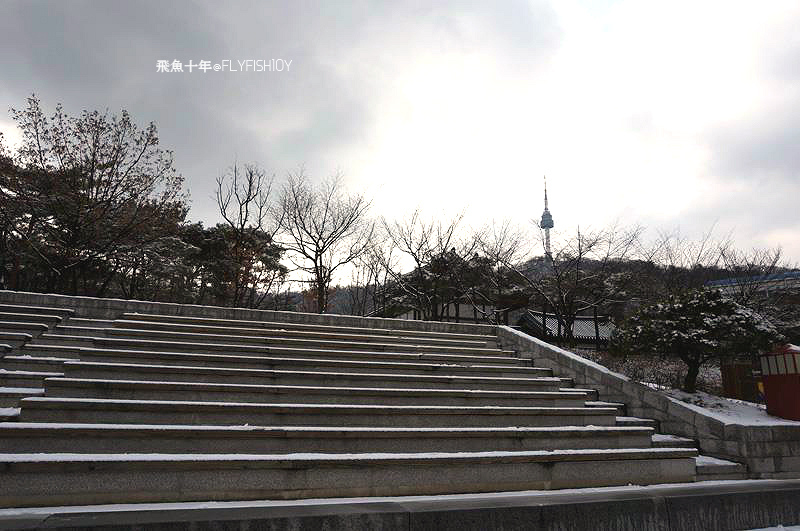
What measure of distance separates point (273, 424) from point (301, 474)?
3.31 ft

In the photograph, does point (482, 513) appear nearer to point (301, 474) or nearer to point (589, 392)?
point (301, 474)

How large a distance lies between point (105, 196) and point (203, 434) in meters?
16.1

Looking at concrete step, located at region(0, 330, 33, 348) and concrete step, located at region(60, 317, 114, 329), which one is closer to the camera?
concrete step, located at region(0, 330, 33, 348)

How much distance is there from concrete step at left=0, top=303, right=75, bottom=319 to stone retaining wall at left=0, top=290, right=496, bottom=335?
0.63 feet

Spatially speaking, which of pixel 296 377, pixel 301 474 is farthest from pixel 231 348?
pixel 301 474

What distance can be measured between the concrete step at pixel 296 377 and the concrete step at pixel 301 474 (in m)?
1.83

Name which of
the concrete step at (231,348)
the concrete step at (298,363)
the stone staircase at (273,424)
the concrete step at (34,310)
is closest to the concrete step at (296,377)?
the stone staircase at (273,424)

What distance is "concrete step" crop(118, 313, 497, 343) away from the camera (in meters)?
8.76

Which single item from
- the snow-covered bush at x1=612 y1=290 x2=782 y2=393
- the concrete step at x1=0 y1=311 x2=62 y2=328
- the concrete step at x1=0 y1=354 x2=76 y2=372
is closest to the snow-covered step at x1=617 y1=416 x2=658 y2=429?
the snow-covered bush at x1=612 y1=290 x2=782 y2=393

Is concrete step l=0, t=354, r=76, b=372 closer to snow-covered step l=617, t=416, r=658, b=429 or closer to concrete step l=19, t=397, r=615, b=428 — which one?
concrete step l=19, t=397, r=615, b=428

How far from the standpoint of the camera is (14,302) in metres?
8.28

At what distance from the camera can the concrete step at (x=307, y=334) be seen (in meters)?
8.15

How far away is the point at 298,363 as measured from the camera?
7.17 meters

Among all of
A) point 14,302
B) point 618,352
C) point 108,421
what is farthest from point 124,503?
point 618,352
